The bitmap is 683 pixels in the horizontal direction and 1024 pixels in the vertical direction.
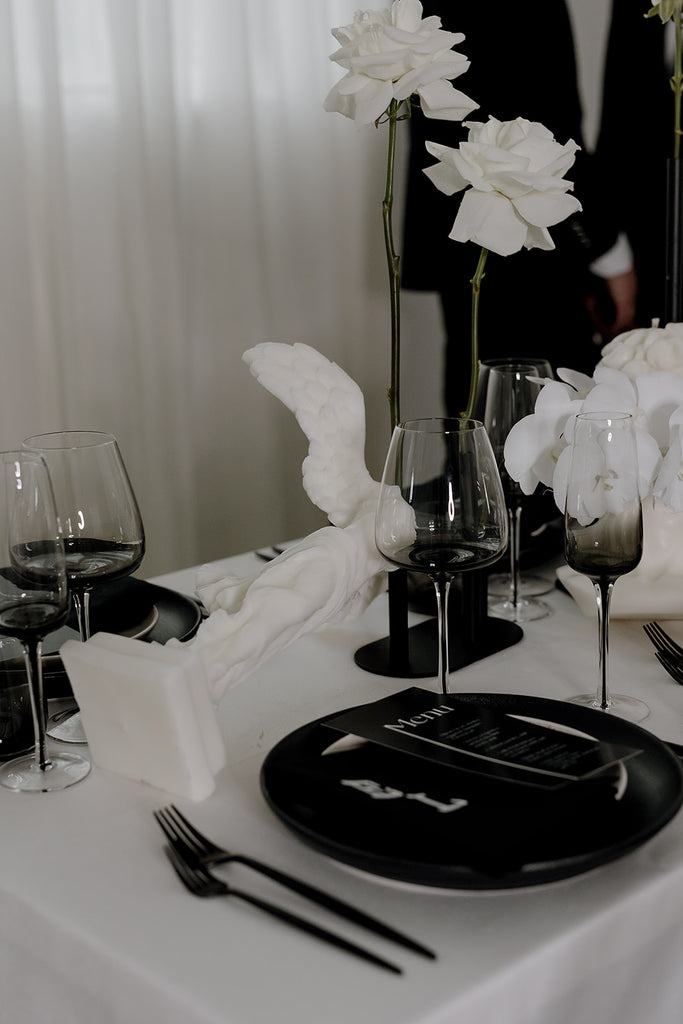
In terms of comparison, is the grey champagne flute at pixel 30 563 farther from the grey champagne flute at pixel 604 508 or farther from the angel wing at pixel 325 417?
the grey champagne flute at pixel 604 508

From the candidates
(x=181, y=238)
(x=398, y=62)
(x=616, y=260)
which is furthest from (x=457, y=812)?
(x=616, y=260)

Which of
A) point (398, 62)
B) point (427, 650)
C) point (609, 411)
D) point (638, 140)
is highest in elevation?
point (638, 140)

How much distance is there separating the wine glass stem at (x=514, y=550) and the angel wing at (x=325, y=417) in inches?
10.9

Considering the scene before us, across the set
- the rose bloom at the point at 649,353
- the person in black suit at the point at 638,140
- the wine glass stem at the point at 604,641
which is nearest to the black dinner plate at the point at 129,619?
the wine glass stem at the point at 604,641

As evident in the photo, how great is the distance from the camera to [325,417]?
0.99 m

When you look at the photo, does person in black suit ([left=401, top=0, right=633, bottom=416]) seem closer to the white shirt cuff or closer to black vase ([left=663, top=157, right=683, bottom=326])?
the white shirt cuff

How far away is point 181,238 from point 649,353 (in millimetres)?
1697

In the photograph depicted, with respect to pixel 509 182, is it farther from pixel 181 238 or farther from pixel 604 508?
pixel 181 238

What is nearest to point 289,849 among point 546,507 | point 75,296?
point 546,507

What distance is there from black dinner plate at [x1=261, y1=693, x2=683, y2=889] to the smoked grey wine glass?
18cm

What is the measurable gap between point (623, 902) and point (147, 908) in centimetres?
28

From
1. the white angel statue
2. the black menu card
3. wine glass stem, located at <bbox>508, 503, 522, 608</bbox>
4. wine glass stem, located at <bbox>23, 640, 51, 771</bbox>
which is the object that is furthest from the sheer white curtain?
the black menu card

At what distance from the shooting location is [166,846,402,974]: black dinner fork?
60cm

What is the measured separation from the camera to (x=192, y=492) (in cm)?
268
